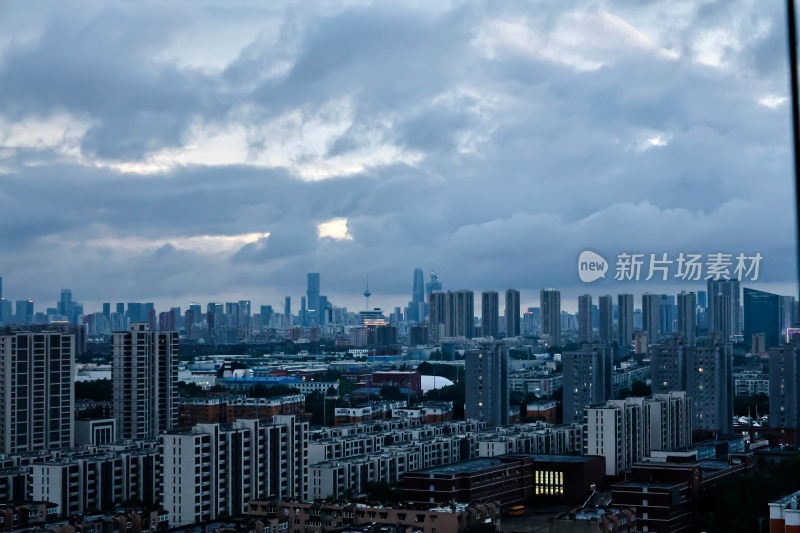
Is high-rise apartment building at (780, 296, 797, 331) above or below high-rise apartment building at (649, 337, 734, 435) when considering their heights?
above

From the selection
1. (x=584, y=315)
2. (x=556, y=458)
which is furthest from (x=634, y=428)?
(x=584, y=315)

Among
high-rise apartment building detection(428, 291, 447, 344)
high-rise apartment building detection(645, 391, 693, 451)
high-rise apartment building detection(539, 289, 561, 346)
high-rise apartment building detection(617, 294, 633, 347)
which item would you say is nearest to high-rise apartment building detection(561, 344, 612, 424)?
high-rise apartment building detection(645, 391, 693, 451)

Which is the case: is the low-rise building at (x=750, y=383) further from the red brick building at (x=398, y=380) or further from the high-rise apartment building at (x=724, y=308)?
the red brick building at (x=398, y=380)

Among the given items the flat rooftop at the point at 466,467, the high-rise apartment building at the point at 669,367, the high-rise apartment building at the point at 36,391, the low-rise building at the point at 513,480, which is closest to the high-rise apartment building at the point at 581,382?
the high-rise apartment building at the point at 669,367

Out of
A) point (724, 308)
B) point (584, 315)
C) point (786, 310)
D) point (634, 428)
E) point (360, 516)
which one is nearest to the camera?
point (360, 516)

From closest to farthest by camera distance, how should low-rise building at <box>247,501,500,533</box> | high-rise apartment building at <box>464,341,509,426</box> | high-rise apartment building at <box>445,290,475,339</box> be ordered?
low-rise building at <box>247,501,500,533</box> → high-rise apartment building at <box>464,341,509,426</box> → high-rise apartment building at <box>445,290,475,339</box>

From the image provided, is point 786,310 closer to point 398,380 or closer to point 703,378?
point 703,378

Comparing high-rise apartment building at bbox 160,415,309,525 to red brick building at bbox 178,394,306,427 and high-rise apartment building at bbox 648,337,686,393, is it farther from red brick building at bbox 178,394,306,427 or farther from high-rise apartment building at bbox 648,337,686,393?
high-rise apartment building at bbox 648,337,686,393
